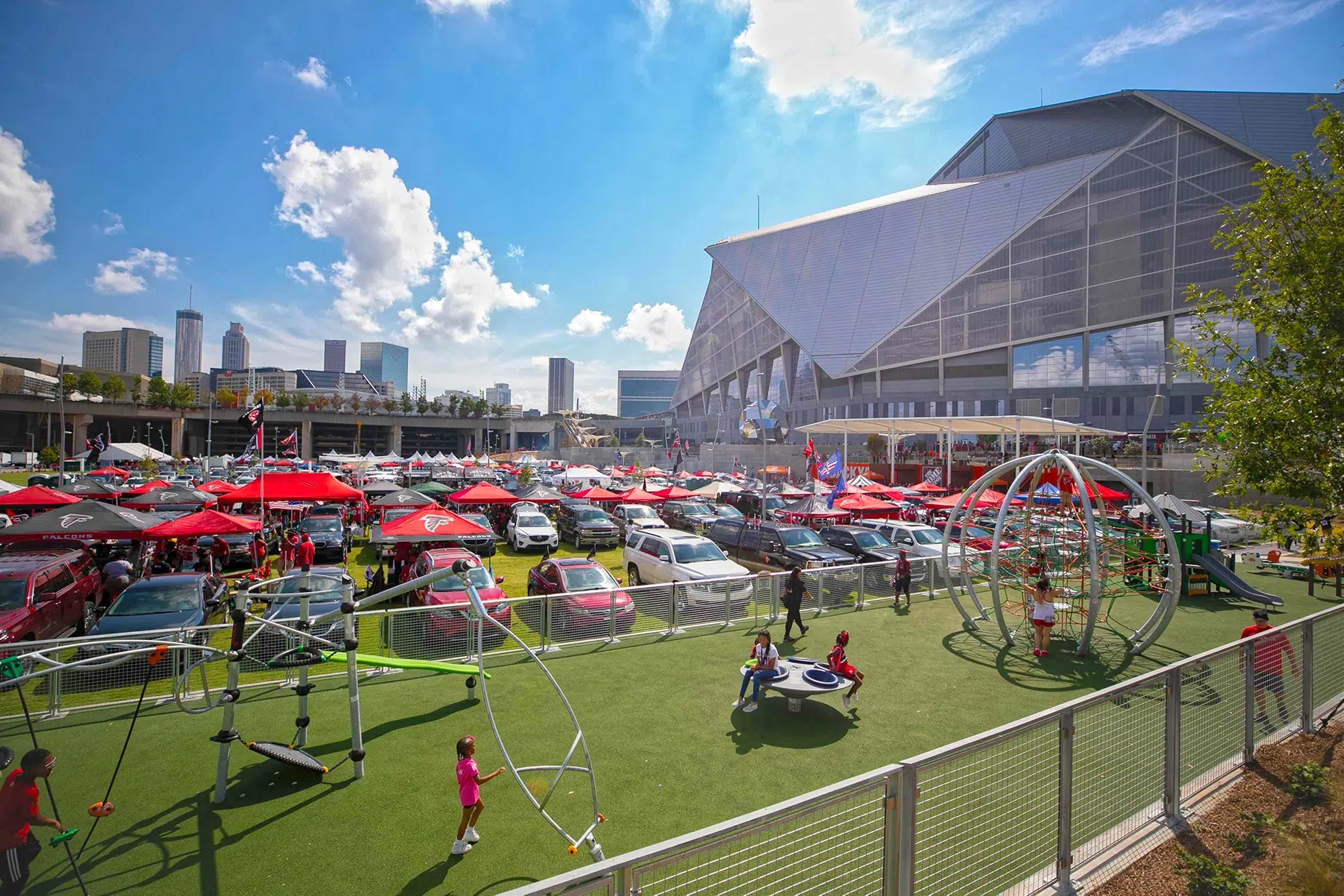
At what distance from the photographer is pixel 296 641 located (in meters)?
8.37

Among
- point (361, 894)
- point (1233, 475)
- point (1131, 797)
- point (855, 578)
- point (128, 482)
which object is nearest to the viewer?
point (361, 894)

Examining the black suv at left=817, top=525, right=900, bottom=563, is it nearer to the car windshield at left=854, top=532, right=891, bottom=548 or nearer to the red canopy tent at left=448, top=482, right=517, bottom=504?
the car windshield at left=854, top=532, right=891, bottom=548

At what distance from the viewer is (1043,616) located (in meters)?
11.7

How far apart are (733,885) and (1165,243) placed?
6572 centimetres

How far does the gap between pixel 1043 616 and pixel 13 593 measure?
1787 cm

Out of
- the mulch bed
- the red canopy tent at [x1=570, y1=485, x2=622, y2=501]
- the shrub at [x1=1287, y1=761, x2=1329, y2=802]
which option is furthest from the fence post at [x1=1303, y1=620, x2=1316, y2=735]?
the red canopy tent at [x1=570, y1=485, x2=622, y2=501]

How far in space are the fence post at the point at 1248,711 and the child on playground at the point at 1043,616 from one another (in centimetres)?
454

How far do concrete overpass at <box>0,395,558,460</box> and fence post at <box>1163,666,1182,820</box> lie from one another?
77052 mm

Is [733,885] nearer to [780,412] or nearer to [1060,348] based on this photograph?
[1060,348]

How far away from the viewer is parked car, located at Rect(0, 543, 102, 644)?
1041cm

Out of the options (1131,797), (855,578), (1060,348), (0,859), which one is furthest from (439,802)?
(1060,348)

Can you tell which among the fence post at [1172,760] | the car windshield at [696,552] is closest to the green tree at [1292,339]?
the fence post at [1172,760]

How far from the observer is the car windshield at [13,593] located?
10484 mm

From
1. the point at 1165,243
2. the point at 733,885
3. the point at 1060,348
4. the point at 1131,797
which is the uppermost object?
the point at 1165,243
